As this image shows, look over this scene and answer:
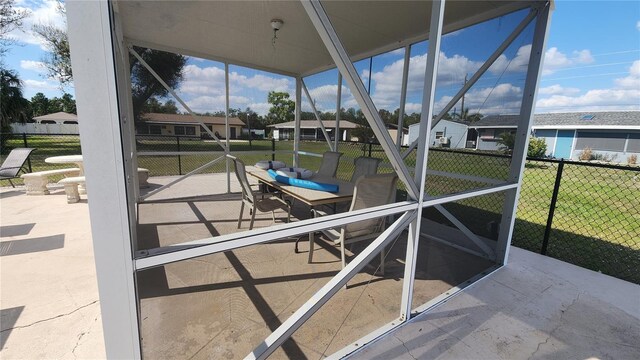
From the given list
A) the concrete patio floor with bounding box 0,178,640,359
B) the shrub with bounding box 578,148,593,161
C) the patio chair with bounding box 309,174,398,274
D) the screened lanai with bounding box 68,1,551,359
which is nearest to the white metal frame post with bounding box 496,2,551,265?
the screened lanai with bounding box 68,1,551,359

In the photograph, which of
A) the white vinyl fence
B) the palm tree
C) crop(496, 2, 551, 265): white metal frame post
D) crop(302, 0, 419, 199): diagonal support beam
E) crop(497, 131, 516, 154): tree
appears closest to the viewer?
crop(302, 0, 419, 199): diagonal support beam


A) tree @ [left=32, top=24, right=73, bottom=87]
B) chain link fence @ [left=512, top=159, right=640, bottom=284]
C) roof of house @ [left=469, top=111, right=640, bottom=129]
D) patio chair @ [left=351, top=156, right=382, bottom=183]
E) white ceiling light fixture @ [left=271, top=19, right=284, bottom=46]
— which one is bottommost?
chain link fence @ [left=512, top=159, right=640, bottom=284]

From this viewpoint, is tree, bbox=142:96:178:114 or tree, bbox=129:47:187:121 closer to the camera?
tree, bbox=129:47:187:121

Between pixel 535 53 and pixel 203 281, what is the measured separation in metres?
3.48

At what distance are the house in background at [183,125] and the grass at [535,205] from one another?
7.2 inches

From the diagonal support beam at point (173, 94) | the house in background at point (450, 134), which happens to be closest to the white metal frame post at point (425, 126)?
the house in background at point (450, 134)

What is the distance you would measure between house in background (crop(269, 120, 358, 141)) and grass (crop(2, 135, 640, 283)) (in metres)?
0.17

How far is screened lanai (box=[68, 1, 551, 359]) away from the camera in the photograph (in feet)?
3.03

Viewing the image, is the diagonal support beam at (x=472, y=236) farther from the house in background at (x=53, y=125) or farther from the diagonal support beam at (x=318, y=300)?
the house in background at (x=53, y=125)

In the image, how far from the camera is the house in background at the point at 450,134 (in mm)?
2622

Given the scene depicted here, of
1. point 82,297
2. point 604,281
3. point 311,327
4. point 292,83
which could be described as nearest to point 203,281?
point 82,297

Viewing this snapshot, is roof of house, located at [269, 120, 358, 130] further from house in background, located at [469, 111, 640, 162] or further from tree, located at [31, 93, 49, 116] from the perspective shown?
tree, located at [31, 93, 49, 116]

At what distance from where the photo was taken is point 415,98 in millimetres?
3357

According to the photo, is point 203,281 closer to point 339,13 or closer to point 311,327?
point 311,327
